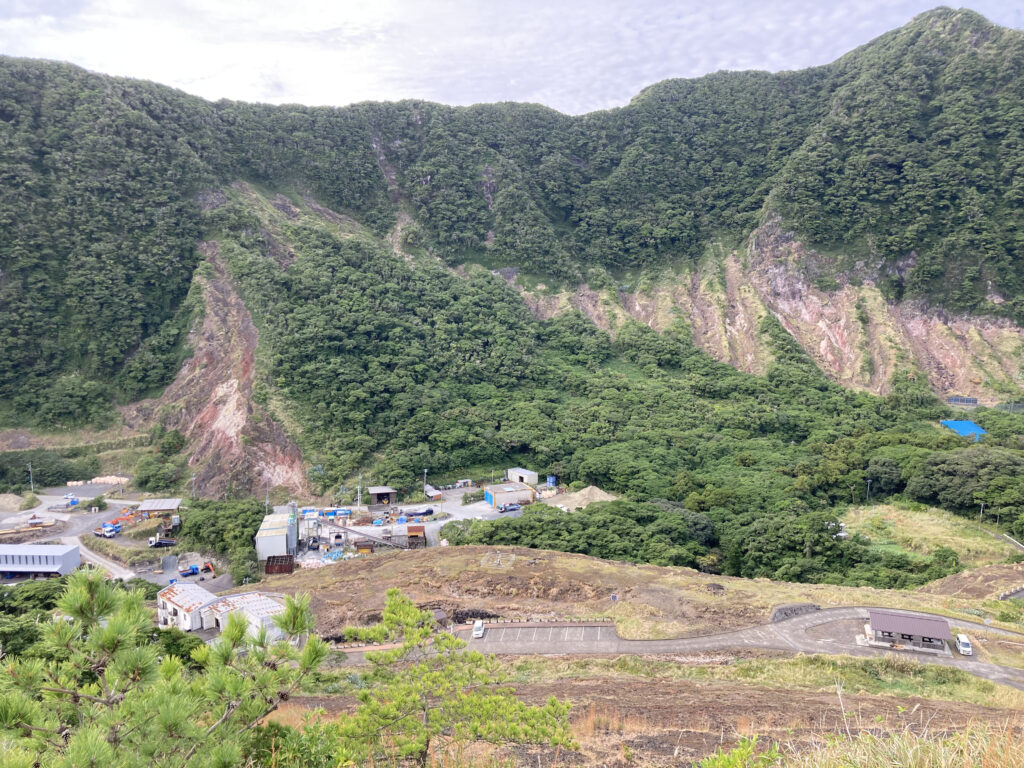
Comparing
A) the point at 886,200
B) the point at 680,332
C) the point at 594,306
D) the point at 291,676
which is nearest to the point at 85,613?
the point at 291,676

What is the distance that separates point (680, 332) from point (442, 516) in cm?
3250

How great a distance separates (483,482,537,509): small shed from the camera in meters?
37.4

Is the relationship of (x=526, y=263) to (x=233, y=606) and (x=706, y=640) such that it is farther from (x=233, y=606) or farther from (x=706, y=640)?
(x=706, y=640)

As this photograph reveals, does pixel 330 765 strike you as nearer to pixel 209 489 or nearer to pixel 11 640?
pixel 11 640

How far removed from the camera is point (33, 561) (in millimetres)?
29453

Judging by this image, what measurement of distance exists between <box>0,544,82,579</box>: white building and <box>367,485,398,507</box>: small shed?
15.3m

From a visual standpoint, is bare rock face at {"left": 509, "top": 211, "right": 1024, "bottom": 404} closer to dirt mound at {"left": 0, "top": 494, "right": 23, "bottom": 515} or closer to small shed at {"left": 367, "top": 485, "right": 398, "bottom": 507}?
small shed at {"left": 367, "top": 485, "right": 398, "bottom": 507}

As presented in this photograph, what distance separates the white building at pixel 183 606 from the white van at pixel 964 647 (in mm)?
25209

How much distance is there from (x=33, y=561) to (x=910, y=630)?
37.5 metres

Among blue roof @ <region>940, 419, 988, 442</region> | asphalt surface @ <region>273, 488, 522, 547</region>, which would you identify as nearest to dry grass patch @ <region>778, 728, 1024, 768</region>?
asphalt surface @ <region>273, 488, 522, 547</region>

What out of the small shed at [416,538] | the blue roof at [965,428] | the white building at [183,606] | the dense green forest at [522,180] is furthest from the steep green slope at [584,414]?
the white building at [183,606]

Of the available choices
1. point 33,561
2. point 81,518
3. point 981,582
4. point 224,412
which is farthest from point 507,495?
point 81,518

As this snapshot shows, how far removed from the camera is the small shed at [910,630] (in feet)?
58.2

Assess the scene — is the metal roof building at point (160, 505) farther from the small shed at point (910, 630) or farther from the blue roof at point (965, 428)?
the blue roof at point (965, 428)
